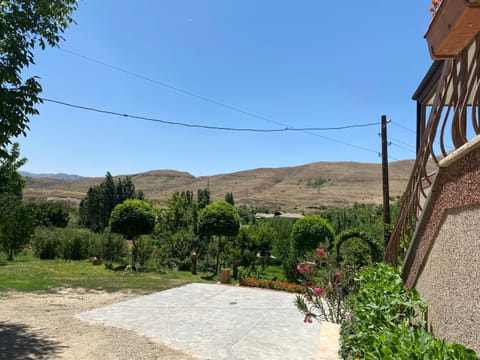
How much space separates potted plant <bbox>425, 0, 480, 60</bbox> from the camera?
4.83 feet

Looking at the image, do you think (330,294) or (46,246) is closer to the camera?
(330,294)

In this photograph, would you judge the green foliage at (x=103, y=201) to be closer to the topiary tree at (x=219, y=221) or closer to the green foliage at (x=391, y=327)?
the topiary tree at (x=219, y=221)

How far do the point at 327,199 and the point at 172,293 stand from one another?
205ft

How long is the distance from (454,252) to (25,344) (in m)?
5.21

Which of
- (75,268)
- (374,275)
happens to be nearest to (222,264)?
(75,268)

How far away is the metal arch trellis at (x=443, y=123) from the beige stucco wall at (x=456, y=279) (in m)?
0.44

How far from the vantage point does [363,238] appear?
28.4 feet

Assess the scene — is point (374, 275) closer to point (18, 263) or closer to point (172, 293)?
point (172, 293)

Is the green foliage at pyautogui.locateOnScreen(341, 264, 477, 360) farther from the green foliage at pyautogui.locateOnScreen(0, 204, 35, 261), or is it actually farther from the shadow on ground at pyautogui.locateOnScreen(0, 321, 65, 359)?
the green foliage at pyautogui.locateOnScreen(0, 204, 35, 261)

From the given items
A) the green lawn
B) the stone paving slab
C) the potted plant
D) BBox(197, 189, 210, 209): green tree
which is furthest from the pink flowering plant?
BBox(197, 189, 210, 209): green tree

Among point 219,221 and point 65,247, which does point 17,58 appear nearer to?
point 219,221

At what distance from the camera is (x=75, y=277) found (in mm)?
10578

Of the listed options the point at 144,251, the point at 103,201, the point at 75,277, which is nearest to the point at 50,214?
the point at 103,201

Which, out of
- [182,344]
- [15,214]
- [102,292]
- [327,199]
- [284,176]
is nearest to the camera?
[182,344]
